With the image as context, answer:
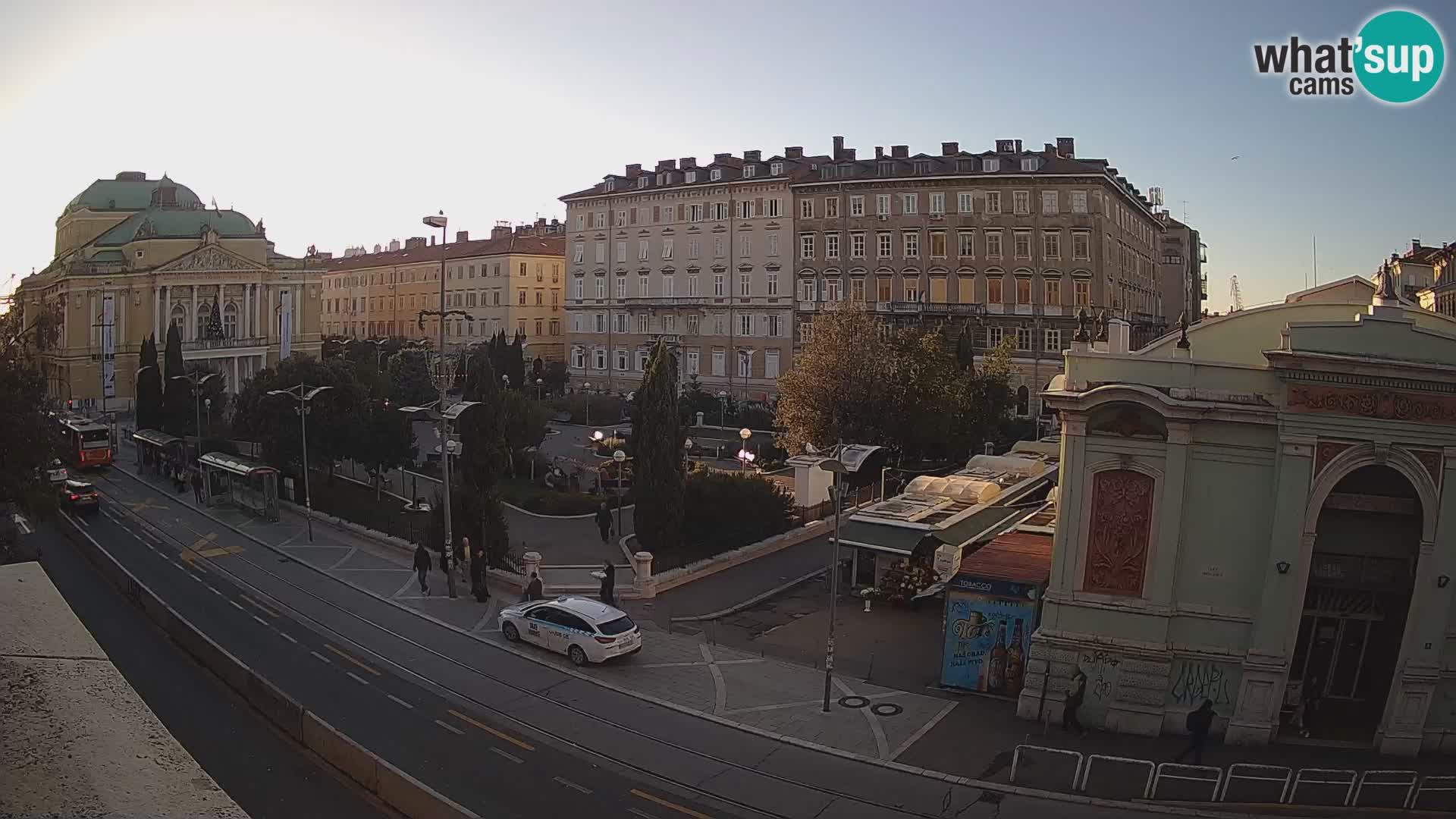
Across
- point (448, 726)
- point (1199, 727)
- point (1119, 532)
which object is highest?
point (1119, 532)

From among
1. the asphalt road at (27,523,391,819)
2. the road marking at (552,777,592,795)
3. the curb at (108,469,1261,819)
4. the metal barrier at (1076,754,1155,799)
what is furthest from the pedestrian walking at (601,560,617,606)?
the metal barrier at (1076,754,1155,799)

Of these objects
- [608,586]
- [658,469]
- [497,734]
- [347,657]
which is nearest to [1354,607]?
[497,734]

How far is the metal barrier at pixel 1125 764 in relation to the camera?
17.3 m

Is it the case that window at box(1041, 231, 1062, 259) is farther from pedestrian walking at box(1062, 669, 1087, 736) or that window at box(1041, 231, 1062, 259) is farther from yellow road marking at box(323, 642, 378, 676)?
yellow road marking at box(323, 642, 378, 676)

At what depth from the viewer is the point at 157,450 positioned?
180ft

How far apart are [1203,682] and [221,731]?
734 inches

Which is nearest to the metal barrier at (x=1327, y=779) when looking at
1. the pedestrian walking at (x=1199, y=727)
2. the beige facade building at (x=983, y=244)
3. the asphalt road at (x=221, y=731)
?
the pedestrian walking at (x=1199, y=727)

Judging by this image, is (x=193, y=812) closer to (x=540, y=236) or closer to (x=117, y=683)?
(x=117, y=683)

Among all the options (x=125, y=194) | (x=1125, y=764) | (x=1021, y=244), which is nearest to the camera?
(x=1125, y=764)

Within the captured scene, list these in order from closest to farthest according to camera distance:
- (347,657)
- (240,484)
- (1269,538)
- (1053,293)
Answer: (1269,538) < (347,657) < (240,484) < (1053,293)

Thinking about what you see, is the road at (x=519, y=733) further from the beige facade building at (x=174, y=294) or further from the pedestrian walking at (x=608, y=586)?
the beige facade building at (x=174, y=294)

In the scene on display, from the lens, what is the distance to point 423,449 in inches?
2440

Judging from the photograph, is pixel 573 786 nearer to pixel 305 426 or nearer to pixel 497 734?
pixel 497 734

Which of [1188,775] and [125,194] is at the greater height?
[125,194]
